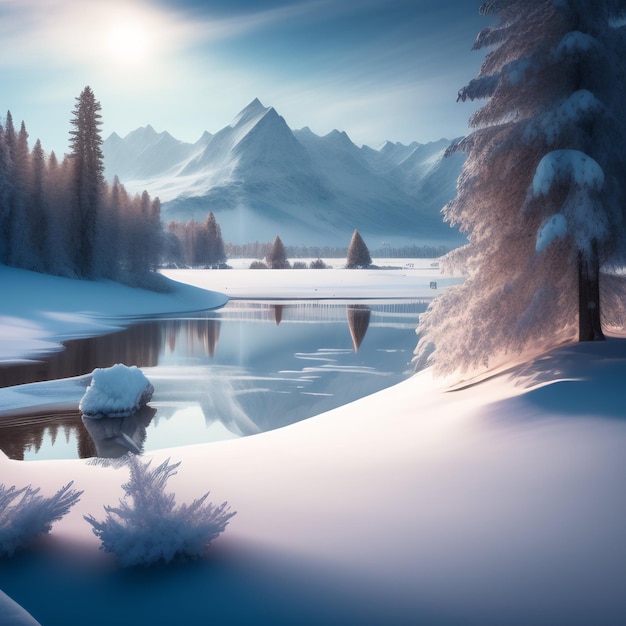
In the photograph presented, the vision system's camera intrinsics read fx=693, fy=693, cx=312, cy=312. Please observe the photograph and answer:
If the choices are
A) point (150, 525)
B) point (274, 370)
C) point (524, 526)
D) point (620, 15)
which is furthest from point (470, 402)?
point (274, 370)

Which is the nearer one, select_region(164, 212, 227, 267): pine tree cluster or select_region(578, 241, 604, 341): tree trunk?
select_region(578, 241, 604, 341): tree trunk

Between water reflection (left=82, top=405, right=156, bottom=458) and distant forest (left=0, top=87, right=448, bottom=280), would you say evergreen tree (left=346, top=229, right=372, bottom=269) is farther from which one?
water reflection (left=82, top=405, right=156, bottom=458)

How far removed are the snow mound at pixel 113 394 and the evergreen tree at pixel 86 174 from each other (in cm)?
4847

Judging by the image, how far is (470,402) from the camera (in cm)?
1063

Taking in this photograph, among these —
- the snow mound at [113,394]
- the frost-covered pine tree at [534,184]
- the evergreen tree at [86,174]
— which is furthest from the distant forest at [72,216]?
the frost-covered pine tree at [534,184]

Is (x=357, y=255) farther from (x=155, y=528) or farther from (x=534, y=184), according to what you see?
(x=155, y=528)

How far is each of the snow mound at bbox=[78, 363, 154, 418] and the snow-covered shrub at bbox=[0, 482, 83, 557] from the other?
10578mm

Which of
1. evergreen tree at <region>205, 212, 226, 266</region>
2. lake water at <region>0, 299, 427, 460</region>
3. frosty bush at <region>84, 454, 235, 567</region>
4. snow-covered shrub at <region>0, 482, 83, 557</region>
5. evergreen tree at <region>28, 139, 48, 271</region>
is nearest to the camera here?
frosty bush at <region>84, 454, 235, 567</region>

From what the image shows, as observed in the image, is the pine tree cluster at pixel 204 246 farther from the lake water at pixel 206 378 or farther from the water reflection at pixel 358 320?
the lake water at pixel 206 378

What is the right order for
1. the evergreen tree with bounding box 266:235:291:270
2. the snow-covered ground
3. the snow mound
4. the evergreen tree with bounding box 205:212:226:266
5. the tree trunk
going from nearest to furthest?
1. the snow-covered ground
2. the tree trunk
3. the snow mound
4. the evergreen tree with bounding box 266:235:291:270
5. the evergreen tree with bounding box 205:212:226:266

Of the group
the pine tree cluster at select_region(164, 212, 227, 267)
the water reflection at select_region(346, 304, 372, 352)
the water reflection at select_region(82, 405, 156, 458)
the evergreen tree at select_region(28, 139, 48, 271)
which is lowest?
the water reflection at select_region(82, 405, 156, 458)

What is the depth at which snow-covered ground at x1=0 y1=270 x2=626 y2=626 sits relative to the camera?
485 cm

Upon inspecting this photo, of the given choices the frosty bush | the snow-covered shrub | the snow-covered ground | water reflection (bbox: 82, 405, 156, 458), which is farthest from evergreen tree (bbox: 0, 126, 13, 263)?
the frosty bush

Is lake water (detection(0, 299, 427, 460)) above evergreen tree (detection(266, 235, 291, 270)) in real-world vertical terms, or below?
below
